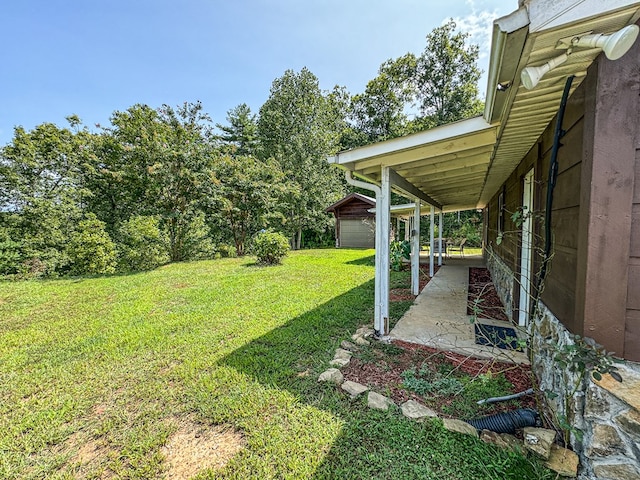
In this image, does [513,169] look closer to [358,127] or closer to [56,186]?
[56,186]

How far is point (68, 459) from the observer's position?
1927 mm

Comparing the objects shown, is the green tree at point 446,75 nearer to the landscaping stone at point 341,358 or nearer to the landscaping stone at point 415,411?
the landscaping stone at point 341,358

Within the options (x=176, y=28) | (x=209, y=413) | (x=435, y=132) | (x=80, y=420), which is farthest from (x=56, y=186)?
(x=435, y=132)

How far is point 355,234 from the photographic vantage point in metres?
17.2

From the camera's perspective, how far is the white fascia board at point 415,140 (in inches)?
97.9

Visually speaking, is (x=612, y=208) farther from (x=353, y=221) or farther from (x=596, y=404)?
(x=353, y=221)

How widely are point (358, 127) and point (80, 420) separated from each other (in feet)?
86.7

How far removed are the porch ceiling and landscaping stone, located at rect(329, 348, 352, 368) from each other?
2.27m

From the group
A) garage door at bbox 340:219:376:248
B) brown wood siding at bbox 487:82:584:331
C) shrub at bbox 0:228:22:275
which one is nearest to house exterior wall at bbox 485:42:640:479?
brown wood siding at bbox 487:82:584:331

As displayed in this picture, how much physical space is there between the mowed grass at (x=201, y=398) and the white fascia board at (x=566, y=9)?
234 cm

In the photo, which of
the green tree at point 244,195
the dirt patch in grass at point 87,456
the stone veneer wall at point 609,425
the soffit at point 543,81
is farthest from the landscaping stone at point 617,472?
the green tree at point 244,195

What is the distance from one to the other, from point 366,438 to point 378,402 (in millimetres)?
381

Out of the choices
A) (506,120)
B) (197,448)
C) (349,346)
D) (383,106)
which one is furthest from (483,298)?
(383,106)

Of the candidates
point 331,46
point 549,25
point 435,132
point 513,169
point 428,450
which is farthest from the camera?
point 331,46
